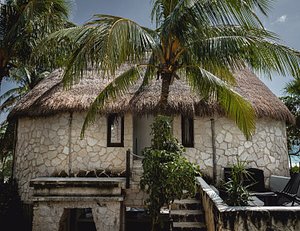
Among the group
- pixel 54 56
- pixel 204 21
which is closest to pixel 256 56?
pixel 204 21

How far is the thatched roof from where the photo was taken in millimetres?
8539

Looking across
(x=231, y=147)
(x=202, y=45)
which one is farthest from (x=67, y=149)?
(x=202, y=45)

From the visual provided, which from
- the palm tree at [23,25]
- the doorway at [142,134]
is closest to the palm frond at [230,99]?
the palm tree at [23,25]

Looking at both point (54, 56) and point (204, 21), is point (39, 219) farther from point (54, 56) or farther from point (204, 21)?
point (204, 21)

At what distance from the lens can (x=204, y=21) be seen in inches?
227

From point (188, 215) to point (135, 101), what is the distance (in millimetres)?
3902

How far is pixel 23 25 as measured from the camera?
28.3ft

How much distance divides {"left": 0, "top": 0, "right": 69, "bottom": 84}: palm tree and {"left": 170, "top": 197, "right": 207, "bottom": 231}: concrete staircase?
674 cm

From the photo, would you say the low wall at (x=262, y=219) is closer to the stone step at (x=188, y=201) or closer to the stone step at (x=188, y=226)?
the stone step at (x=188, y=226)

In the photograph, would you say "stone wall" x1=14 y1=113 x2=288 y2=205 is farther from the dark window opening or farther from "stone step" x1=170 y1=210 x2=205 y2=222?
"stone step" x1=170 y1=210 x2=205 y2=222

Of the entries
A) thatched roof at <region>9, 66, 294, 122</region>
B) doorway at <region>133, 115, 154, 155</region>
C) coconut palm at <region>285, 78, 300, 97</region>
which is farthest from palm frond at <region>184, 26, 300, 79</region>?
coconut palm at <region>285, 78, 300, 97</region>

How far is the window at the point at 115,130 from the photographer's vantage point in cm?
898

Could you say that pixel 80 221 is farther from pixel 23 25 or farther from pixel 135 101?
pixel 23 25

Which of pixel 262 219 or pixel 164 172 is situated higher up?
pixel 164 172
